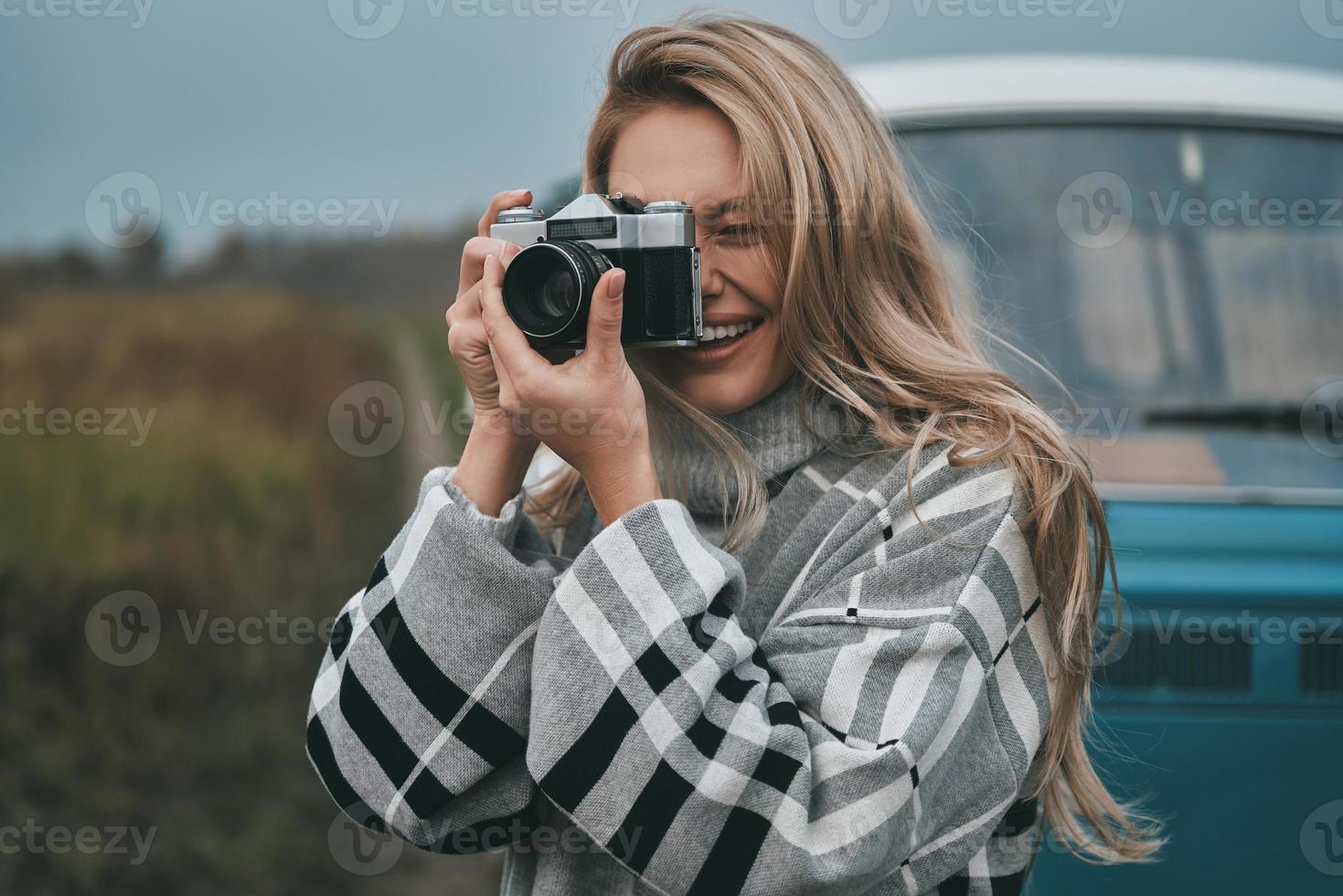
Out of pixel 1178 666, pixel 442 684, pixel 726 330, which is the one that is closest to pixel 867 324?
pixel 726 330

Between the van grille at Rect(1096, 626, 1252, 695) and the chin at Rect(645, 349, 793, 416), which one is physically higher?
the chin at Rect(645, 349, 793, 416)

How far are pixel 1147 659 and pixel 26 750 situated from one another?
2.94m

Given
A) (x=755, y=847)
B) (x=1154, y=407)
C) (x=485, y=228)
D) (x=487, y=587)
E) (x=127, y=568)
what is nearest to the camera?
(x=755, y=847)

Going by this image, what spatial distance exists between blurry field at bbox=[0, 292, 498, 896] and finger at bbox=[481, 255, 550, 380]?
0.49 m

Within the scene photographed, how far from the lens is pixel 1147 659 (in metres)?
2.05

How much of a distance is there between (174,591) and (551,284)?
335 centimetres

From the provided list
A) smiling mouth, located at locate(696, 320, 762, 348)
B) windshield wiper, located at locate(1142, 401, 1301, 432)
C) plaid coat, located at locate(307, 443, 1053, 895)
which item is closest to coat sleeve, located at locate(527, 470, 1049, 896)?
plaid coat, located at locate(307, 443, 1053, 895)

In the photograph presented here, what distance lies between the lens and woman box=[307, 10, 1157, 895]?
1.18 m

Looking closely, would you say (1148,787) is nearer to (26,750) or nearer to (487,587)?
(487,587)

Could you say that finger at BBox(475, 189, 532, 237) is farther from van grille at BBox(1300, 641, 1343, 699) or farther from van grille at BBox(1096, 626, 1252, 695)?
van grille at BBox(1300, 641, 1343, 699)

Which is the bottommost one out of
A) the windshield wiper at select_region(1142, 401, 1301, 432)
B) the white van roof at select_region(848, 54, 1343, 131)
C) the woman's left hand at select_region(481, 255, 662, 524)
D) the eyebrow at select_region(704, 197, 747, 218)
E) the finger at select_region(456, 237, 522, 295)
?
the windshield wiper at select_region(1142, 401, 1301, 432)

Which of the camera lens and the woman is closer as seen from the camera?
the woman

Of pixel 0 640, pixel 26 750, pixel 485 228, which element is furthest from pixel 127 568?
pixel 485 228

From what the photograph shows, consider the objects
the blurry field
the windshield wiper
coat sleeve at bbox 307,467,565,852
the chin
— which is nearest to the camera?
coat sleeve at bbox 307,467,565,852
